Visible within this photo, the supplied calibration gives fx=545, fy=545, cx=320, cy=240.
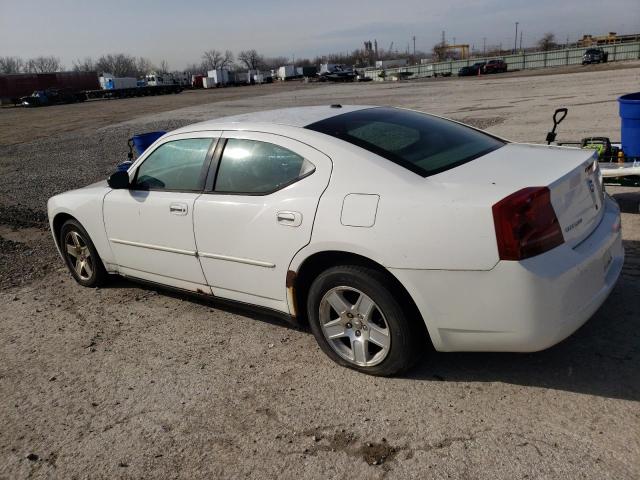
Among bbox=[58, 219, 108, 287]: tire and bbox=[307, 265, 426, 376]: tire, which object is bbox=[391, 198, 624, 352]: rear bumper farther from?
bbox=[58, 219, 108, 287]: tire

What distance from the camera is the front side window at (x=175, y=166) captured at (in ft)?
13.5

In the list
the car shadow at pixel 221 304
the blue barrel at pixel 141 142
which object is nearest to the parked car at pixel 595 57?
the blue barrel at pixel 141 142

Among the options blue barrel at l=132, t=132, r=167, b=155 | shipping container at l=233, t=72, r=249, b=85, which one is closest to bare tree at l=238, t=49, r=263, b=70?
shipping container at l=233, t=72, r=249, b=85

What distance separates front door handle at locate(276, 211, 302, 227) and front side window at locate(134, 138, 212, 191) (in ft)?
2.93

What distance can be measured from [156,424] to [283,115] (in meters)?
2.33

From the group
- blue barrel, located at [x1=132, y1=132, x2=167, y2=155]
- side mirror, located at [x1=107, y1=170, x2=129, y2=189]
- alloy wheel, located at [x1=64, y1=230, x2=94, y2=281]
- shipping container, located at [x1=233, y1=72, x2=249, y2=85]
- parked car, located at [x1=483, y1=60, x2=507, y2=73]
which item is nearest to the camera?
side mirror, located at [x1=107, y1=170, x2=129, y2=189]

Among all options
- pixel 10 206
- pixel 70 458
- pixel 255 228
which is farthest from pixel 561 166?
pixel 10 206

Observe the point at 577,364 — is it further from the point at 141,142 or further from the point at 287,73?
the point at 287,73

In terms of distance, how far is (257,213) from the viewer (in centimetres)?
357

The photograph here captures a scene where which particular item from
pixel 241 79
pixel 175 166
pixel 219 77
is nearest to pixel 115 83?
pixel 219 77

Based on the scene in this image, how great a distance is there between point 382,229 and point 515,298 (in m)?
0.76

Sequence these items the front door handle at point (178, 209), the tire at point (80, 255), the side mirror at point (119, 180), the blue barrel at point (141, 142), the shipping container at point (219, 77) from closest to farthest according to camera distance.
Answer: the front door handle at point (178, 209) → the side mirror at point (119, 180) → the tire at point (80, 255) → the blue barrel at point (141, 142) → the shipping container at point (219, 77)

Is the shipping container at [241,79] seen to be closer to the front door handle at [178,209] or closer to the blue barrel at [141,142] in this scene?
the blue barrel at [141,142]

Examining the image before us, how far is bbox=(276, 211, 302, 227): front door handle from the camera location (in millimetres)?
3334
